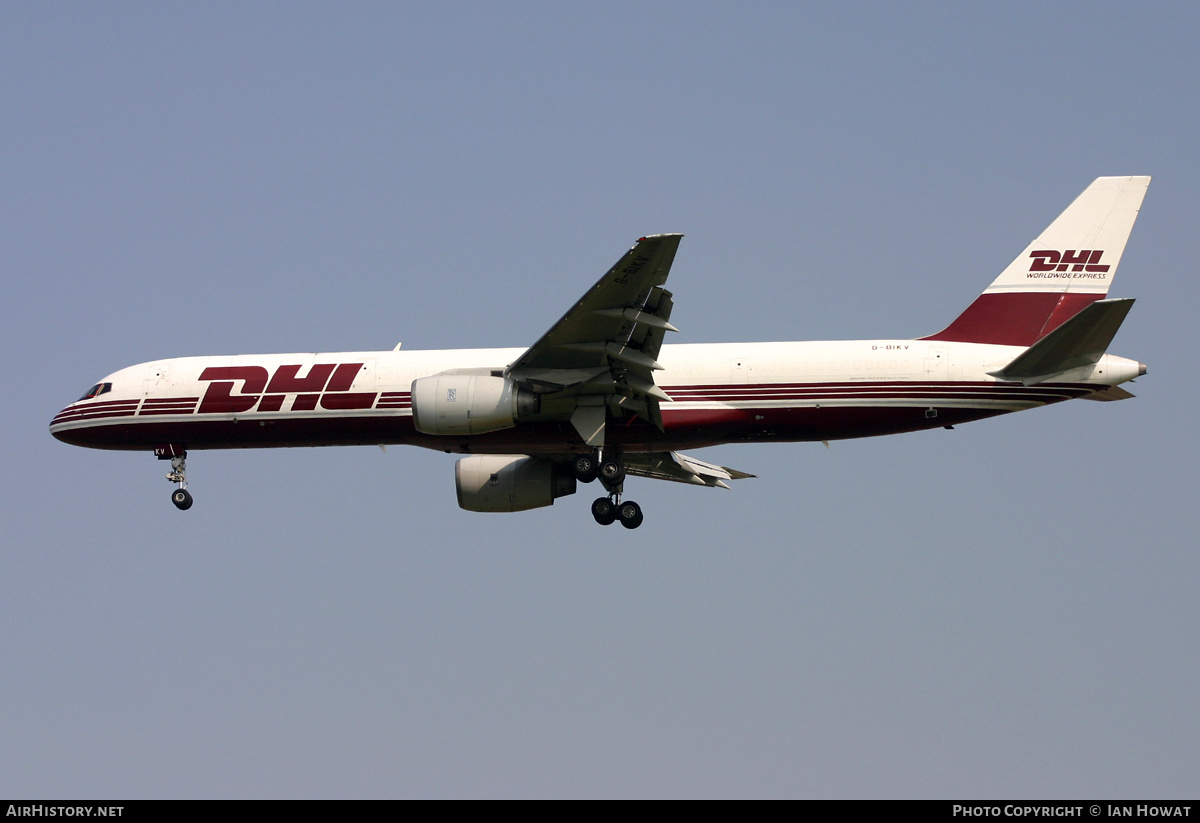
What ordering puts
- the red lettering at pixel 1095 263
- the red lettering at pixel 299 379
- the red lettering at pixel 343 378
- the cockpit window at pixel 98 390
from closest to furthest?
1. the red lettering at pixel 1095 263
2. the red lettering at pixel 343 378
3. the red lettering at pixel 299 379
4. the cockpit window at pixel 98 390

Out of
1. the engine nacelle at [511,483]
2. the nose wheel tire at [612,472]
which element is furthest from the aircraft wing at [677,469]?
the nose wheel tire at [612,472]

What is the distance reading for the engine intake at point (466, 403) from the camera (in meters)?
29.1

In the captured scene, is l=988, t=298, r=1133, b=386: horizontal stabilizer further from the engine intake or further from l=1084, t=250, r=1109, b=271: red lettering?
the engine intake

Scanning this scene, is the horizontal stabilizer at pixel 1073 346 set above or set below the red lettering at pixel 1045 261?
below

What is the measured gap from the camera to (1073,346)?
28.1 metres

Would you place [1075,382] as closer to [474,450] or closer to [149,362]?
Answer: [474,450]

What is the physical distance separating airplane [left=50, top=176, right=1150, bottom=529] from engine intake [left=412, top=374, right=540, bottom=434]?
0.09 ft

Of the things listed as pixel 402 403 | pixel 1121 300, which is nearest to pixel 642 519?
pixel 402 403

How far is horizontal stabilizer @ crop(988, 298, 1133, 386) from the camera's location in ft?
88.4

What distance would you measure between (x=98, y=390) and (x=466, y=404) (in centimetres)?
998

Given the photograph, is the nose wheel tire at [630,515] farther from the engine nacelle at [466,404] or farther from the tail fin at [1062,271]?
the tail fin at [1062,271]

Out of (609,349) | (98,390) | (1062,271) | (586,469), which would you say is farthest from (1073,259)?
(98,390)

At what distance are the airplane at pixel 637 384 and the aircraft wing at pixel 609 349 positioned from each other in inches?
1.6

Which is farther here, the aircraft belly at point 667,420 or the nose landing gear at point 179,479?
the nose landing gear at point 179,479
